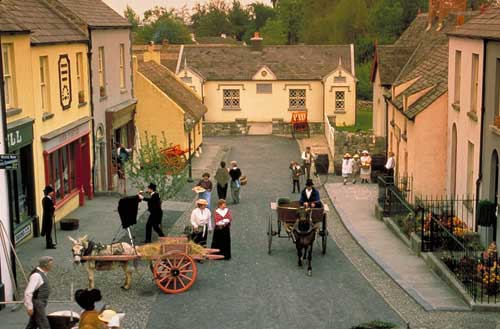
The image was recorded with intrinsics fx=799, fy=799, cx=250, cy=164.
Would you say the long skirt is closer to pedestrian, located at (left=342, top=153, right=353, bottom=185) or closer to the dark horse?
the dark horse

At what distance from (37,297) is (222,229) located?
7.28 metres

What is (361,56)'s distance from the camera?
7288 centimetres

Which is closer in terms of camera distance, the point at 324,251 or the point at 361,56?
the point at 324,251

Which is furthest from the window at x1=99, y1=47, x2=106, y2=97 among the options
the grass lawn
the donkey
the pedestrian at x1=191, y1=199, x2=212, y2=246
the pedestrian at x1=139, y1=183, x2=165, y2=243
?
the grass lawn

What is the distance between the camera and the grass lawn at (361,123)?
179ft

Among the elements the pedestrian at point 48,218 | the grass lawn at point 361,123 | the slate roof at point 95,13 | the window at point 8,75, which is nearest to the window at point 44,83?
the window at point 8,75

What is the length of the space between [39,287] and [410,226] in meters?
12.2

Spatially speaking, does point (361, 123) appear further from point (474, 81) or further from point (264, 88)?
point (474, 81)

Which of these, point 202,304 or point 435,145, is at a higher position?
point 435,145

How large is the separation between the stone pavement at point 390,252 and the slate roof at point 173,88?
12.6 metres

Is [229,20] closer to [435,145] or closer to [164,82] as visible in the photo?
[164,82]

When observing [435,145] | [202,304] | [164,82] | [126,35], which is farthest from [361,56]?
[202,304]

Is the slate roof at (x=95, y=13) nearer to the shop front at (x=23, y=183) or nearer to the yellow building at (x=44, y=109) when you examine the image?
the yellow building at (x=44, y=109)

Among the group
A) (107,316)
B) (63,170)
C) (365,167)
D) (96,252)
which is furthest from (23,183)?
(365,167)
